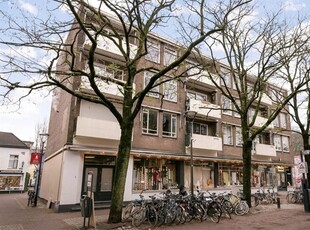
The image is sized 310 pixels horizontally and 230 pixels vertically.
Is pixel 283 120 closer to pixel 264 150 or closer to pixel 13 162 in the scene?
pixel 264 150

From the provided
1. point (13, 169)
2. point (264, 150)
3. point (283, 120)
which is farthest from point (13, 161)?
point (283, 120)

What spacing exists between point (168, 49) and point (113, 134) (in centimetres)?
923

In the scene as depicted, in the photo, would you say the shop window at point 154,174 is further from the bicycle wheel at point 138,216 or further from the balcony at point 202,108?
the bicycle wheel at point 138,216

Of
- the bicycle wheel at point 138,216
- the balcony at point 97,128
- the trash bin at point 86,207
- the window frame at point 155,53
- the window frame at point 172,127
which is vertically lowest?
the bicycle wheel at point 138,216

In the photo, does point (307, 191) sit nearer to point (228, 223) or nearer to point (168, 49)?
point (228, 223)

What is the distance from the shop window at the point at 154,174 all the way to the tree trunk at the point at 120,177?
7380mm

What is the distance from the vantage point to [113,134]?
16125mm

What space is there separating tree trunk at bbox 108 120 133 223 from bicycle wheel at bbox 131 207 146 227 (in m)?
0.55

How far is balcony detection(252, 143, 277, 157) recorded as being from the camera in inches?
1000

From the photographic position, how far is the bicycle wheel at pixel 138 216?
31.6ft

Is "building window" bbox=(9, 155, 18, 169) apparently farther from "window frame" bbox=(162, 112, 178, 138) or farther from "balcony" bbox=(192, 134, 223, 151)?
"balcony" bbox=(192, 134, 223, 151)

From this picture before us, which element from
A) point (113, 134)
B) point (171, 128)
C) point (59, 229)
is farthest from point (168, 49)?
point (59, 229)

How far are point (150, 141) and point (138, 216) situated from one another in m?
8.70

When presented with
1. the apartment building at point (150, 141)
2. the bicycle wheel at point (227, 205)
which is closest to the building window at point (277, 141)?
the apartment building at point (150, 141)
